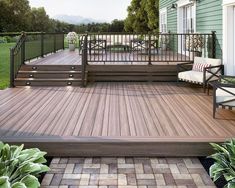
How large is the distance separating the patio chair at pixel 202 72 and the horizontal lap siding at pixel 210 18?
1.62ft

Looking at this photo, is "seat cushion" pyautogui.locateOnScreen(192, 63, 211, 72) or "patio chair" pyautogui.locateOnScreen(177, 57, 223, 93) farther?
"seat cushion" pyautogui.locateOnScreen(192, 63, 211, 72)

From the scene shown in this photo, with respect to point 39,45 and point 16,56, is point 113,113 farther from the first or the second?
point 39,45

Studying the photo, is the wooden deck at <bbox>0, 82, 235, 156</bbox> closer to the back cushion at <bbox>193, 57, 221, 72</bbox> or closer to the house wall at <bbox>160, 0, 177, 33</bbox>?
the back cushion at <bbox>193, 57, 221, 72</bbox>

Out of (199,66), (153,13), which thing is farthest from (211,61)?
(153,13)

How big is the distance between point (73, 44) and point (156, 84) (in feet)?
25.4

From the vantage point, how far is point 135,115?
599 cm

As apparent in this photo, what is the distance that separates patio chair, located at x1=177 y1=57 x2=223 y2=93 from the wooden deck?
0.87ft

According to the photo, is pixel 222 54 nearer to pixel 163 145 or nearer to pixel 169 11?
pixel 163 145

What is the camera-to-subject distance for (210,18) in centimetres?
934

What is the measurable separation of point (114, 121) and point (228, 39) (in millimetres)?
3855

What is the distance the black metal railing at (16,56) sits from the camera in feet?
29.8

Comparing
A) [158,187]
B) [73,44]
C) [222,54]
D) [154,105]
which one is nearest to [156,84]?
[222,54]

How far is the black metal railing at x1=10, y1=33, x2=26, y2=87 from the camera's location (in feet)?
29.8

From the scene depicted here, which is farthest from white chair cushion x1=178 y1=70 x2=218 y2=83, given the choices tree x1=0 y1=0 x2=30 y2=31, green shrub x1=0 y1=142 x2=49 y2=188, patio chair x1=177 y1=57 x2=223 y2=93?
tree x1=0 y1=0 x2=30 y2=31
